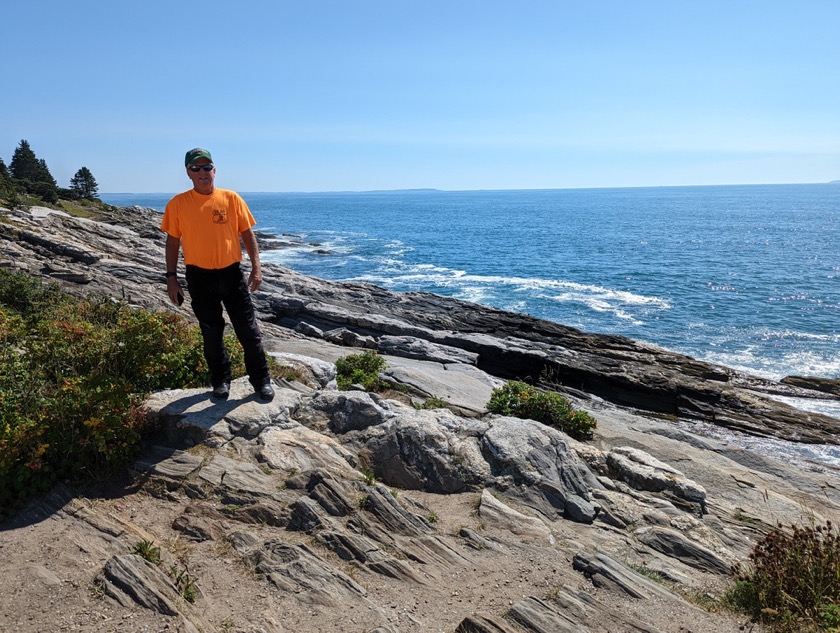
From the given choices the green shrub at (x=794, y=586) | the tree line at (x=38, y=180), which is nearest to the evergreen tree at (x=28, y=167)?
the tree line at (x=38, y=180)

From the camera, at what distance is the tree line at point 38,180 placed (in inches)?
2357

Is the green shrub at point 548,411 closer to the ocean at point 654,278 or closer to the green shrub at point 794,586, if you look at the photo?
the green shrub at point 794,586

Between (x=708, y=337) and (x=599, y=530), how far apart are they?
29.4m

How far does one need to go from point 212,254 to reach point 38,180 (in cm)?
8121

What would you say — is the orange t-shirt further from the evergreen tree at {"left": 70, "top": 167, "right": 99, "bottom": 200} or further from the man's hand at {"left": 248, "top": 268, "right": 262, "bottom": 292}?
the evergreen tree at {"left": 70, "top": 167, "right": 99, "bottom": 200}

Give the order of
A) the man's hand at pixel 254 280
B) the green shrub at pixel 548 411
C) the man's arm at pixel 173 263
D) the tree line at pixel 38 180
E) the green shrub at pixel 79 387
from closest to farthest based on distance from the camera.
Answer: the green shrub at pixel 79 387
the man's arm at pixel 173 263
the man's hand at pixel 254 280
the green shrub at pixel 548 411
the tree line at pixel 38 180

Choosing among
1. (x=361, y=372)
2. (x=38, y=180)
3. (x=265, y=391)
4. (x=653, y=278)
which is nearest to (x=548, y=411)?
(x=361, y=372)

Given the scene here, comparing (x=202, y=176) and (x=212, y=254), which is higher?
(x=202, y=176)

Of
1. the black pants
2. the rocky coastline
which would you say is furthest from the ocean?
the black pants

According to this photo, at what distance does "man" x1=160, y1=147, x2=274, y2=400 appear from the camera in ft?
24.9

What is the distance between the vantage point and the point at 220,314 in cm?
824

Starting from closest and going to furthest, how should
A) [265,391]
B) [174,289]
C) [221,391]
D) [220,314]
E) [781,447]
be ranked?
1. [174,289]
2. [220,314]
3. [221,391]
4. [265,391]
5. [781,447]

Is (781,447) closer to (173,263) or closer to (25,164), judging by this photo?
(173,263)

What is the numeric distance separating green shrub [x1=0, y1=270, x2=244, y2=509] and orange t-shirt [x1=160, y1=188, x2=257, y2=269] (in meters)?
1.99
